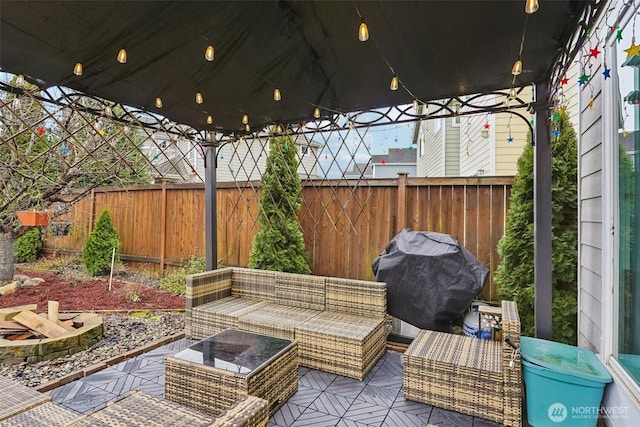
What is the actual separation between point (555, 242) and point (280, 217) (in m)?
3.05

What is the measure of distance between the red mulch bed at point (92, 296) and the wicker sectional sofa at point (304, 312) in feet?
4.09

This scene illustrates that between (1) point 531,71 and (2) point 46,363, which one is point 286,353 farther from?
(1) point 531,71

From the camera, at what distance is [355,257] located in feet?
14.4

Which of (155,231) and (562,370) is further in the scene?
(155,231)

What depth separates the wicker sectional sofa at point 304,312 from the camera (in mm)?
2574

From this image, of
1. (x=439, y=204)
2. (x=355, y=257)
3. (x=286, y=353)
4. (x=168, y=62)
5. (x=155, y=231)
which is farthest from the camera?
(x=155, y=231)

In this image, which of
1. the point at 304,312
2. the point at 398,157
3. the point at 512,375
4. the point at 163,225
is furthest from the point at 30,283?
the point at 398,157

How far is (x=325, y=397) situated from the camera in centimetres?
229

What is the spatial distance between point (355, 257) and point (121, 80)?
3.20 metres

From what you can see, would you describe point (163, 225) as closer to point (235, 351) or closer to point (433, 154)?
point (235, 351)

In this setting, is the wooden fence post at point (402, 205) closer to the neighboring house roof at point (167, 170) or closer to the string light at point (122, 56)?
the string light at point (122, 56)

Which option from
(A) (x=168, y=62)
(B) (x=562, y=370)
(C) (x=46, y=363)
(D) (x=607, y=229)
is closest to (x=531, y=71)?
(D) (x=607, y=229)

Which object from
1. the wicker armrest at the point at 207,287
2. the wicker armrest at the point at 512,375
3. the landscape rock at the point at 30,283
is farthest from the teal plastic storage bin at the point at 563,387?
the landscape rock at the point at 30,283

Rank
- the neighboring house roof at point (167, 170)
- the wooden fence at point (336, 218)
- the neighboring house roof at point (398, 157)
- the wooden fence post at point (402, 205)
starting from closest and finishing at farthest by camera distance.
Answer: the wooden fence at point (336, 218)
the wooden fence post at point (402, 205)
the neighboring house roof at point (167, 170)
the neighboring house roof at point (398, 157)
